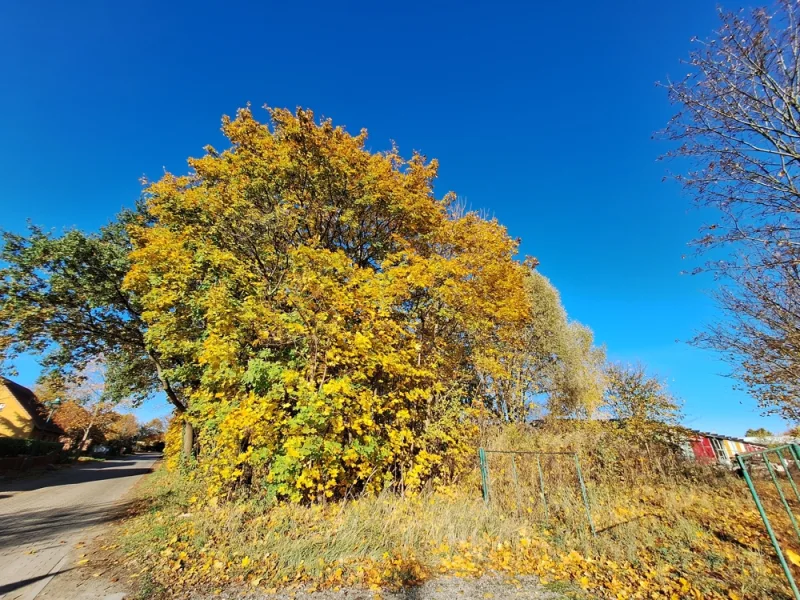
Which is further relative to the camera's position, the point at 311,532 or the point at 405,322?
the point at 405,322

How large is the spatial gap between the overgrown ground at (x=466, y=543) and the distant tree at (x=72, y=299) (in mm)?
7298

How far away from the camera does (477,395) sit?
9.98 metres

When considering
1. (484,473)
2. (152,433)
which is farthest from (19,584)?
(152,433)

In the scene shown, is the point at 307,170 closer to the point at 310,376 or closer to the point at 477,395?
the point at 310,376

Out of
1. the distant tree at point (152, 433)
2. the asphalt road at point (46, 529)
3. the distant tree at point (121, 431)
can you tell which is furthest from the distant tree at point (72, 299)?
the distant tree at point (152, 433)

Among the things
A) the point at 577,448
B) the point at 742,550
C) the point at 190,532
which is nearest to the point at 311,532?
the point at 190,532

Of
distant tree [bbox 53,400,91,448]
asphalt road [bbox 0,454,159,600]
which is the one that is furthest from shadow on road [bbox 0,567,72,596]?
distant tree [bbox 53,400,91,448]

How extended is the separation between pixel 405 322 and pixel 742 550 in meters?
6.60

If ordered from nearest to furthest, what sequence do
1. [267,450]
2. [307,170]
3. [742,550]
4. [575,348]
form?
1. [742,550]
2. [267,450]
3. [307,170]
4. [575,348]

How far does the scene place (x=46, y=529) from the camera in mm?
7043

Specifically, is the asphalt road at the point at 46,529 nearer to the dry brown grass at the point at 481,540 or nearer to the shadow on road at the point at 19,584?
the shadow on road at the point at 19,584

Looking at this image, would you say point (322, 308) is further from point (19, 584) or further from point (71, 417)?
point (71, 417)

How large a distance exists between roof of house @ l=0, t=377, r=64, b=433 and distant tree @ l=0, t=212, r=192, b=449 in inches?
907

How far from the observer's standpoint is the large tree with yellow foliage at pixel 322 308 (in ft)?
21.5
